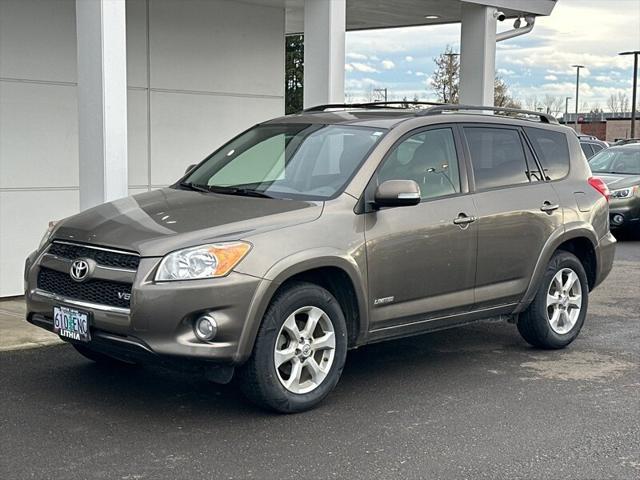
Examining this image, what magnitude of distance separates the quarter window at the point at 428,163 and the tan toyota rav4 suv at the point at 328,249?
0.05 ft

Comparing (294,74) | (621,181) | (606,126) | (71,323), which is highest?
(294,74)

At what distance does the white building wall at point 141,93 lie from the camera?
9133mm

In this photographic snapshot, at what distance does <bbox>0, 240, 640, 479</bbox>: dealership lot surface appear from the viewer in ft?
14.9

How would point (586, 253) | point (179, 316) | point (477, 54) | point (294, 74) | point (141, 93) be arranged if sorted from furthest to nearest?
point (294, 74) → point (477, 54) → point (141, 93) → point (586, 253) → point (179, 316)

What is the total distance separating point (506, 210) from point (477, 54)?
6512 millimetres

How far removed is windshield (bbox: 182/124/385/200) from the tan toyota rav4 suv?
0.01m

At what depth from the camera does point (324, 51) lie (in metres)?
9.58

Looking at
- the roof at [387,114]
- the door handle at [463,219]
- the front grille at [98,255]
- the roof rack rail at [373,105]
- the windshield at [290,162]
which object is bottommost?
the front grille at [98,255]

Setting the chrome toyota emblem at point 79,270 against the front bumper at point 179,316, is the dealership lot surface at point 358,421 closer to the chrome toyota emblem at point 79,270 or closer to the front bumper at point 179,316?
the front bumper at point 179,316

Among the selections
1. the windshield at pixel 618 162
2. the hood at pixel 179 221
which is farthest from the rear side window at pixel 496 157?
the windshield at pixel 618 162

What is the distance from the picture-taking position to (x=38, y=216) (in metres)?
9.39

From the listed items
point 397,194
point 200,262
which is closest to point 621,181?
point 397,194

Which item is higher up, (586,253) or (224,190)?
(224,190)

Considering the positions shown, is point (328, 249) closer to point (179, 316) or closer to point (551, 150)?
point (179, 316)
